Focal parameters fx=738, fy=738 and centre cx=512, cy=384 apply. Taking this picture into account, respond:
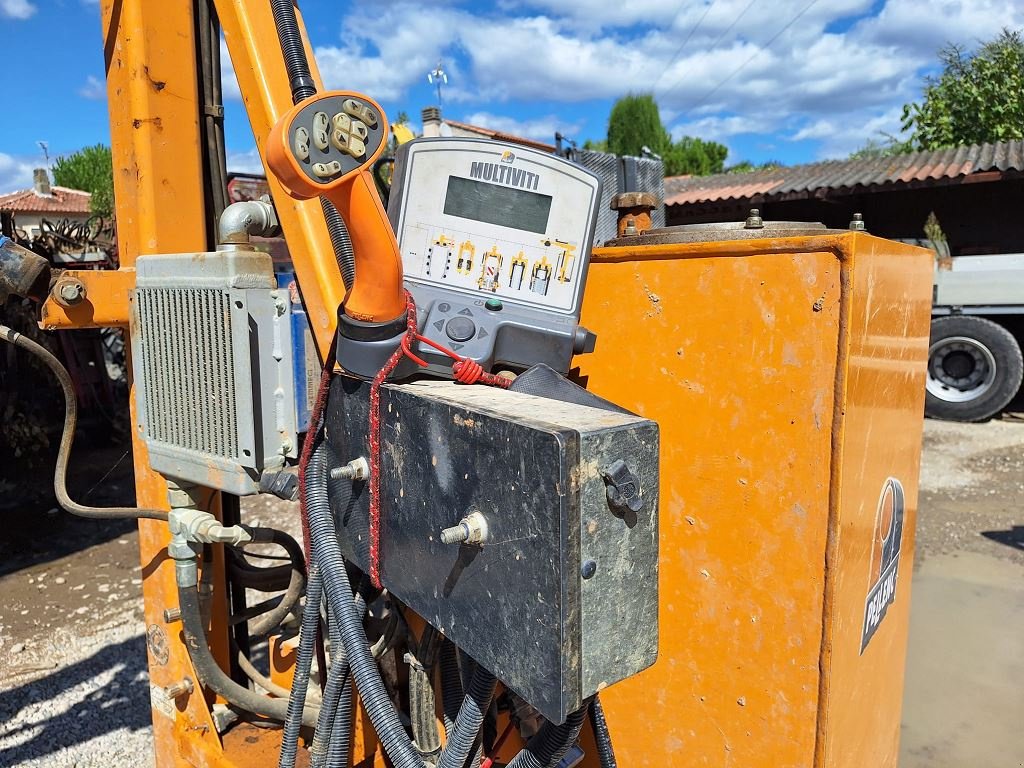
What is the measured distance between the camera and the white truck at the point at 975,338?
287 inches

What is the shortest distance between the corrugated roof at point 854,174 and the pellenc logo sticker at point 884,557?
26.5 ft

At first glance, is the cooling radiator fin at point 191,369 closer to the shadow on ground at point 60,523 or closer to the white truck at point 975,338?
the shadow on ground at point 60,523

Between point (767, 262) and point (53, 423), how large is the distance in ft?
21.6

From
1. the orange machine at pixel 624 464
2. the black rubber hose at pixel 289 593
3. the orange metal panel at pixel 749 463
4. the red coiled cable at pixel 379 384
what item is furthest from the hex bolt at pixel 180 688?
the orange metal panel at pixel 749 463

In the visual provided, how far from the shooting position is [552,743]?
986 millimetres

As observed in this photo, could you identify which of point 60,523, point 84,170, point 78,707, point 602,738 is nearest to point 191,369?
point 602,738

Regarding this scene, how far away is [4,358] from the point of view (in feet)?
19.7

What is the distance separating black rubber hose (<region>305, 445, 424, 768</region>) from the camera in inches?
42.6

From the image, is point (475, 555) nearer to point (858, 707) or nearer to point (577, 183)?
point (577, 183)

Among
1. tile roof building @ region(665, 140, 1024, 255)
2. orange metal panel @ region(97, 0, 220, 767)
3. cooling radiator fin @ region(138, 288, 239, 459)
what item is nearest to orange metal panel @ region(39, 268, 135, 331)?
orange metal panel @ region(97, 0, 220, 767)

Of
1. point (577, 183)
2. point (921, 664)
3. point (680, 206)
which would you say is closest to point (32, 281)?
point (577, 183)

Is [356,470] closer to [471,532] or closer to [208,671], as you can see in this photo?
[471,532]

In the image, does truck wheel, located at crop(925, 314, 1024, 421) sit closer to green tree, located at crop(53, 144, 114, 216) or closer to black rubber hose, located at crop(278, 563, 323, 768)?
black rubber hose, located at crop(278, 563, 323, 768)

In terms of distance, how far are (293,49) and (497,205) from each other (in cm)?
46
